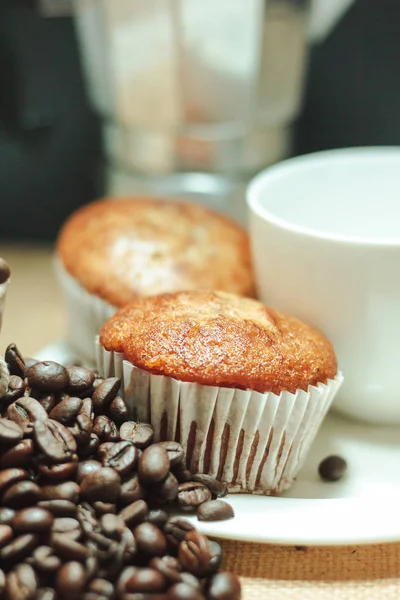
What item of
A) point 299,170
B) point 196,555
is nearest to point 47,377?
point 196,555

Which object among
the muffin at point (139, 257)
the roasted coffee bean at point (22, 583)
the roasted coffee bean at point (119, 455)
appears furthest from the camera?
the muffin at point (139, 257)

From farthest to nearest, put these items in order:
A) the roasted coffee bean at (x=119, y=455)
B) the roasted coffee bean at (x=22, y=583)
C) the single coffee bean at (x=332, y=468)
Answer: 1. the single coffee bean at (x=332, y=468)
2. the roasted coffee bean at (x=119, y=455)
3. the roasted coffee bean at (x=22, y=583)

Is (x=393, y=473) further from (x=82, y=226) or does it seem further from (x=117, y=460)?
(x=82, y=226)

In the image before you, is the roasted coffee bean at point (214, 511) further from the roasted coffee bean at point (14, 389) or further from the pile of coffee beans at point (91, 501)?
the roasted coffee bean at point (14, 389)

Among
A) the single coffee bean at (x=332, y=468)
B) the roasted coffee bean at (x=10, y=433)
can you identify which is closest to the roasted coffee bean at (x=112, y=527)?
the roasted coffee bean at (x=10, y=433)

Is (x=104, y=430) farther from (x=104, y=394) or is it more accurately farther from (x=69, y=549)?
(x=69, y=549)

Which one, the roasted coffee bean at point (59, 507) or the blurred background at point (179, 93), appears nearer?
the roasted coffee bean at point (59, 507)

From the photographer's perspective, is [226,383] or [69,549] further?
[226,383]

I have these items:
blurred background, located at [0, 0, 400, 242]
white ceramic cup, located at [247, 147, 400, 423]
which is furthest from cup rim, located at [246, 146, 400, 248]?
blurred background, located at [0, 0, 400, 242]
